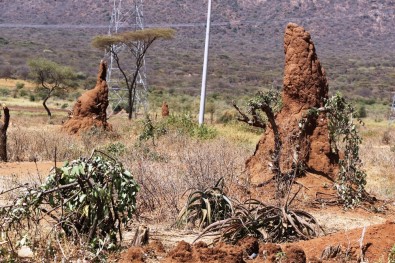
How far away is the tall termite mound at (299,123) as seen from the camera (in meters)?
9.47

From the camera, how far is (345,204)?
880 cm

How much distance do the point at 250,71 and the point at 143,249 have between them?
5836cm

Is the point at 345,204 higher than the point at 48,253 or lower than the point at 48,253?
lower

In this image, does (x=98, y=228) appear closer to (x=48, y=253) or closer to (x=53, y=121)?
(x=48, y=253)

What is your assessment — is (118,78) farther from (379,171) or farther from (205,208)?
(205,208)

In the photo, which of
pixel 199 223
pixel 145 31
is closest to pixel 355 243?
pixel 199 223

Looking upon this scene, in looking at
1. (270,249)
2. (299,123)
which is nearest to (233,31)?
(299,123)

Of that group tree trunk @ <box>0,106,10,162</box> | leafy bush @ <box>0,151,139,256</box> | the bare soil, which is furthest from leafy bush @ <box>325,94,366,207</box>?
tree trunk @ <box>0,106,10,162</box>

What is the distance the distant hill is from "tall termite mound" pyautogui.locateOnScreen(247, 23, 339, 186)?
176 feet

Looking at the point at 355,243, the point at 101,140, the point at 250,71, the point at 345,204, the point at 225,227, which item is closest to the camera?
the point at 355,243

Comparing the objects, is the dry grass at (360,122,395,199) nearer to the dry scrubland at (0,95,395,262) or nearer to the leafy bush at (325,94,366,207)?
the dry scrubland at (0,95,395,262)

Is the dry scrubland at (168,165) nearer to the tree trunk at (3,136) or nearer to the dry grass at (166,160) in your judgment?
the dry grass at (166,160)

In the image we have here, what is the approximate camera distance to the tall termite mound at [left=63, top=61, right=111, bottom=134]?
17.9 metres

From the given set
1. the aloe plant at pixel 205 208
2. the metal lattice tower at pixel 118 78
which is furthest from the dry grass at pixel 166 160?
the metal lattice tower at pixel 118 78
